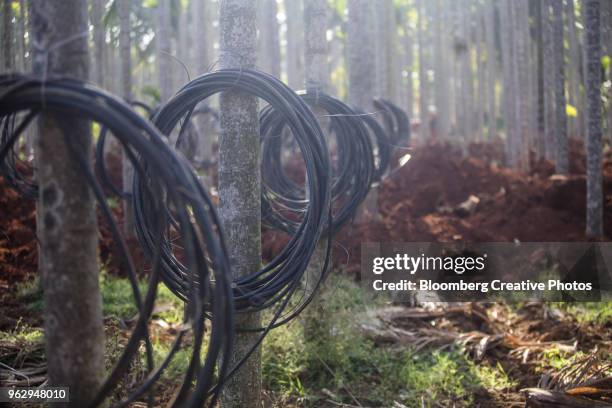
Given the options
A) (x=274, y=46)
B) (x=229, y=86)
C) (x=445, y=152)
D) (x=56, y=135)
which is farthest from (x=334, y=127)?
(x=445, y=152)

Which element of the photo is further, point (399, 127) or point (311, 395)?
point (399, 127)

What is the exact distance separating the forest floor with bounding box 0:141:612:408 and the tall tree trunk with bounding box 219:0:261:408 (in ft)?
2.12

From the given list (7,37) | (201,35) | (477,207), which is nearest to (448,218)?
(477,207)

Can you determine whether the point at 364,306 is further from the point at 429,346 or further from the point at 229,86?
the point at 229,86

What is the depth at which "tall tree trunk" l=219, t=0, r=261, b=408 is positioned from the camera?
11.0 feet

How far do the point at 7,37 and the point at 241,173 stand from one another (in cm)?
365

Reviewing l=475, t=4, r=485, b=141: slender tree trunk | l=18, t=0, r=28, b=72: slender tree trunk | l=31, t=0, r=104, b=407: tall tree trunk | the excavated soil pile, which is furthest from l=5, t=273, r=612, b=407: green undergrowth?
l=475, t=4, r=485, b=141: slender tree trunk

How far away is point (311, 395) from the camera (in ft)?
14.1

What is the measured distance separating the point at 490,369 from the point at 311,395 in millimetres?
1547

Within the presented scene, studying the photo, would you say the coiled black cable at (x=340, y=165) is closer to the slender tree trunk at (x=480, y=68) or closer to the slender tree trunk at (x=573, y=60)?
the slender tree trunk at (x=573, y=60)

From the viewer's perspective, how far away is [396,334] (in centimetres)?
543

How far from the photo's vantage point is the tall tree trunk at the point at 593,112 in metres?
6.94

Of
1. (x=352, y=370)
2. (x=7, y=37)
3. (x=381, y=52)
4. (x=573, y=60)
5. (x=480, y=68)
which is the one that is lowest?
(x=352, y=370)

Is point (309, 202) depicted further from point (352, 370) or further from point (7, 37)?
point (7, 37)
